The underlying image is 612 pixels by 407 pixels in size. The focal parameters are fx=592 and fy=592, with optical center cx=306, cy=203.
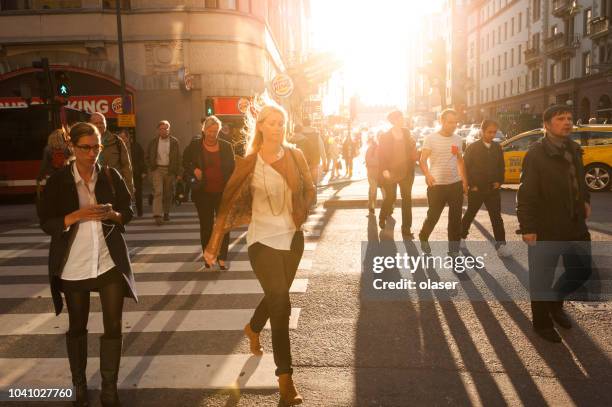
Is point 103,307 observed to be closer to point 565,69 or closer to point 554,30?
point 565,69

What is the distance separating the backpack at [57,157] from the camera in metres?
10.1

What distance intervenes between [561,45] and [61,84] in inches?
1759

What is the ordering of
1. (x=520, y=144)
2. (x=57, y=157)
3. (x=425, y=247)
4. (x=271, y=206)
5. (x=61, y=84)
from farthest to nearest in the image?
(x=520, y=144) → (x=61, y=84) → (x=57, y=157) → (x=425, y=247) → (x=271, y=206)

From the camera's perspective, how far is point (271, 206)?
387 cm

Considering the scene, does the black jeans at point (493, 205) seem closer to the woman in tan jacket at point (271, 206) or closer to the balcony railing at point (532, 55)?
the woman in tan jacket at point (271, 206)

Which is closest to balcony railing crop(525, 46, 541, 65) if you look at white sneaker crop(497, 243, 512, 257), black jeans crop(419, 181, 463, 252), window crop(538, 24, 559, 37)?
window crop(538, 24, 559, 37)

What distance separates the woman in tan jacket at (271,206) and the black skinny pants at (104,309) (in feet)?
2.11

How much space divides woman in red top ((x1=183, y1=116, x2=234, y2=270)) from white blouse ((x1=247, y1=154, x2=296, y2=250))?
11.0 feet

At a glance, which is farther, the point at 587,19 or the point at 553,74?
the point at 553,74

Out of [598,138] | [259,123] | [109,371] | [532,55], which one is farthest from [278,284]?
[532,55]

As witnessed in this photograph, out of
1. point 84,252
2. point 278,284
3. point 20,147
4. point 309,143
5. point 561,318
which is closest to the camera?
point 84,252

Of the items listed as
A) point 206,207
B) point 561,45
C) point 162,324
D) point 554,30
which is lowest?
point 162,324

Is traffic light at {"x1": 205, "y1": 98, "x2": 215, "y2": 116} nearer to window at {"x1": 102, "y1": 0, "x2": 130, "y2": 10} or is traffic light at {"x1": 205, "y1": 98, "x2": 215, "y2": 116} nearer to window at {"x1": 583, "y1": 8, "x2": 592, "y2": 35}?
window at {"x1": 102, "y1": 0, "x2": 130, "y2": 10}

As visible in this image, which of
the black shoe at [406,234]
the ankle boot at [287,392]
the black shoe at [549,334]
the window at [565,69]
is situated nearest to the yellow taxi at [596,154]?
the black shoe at [406,234]
